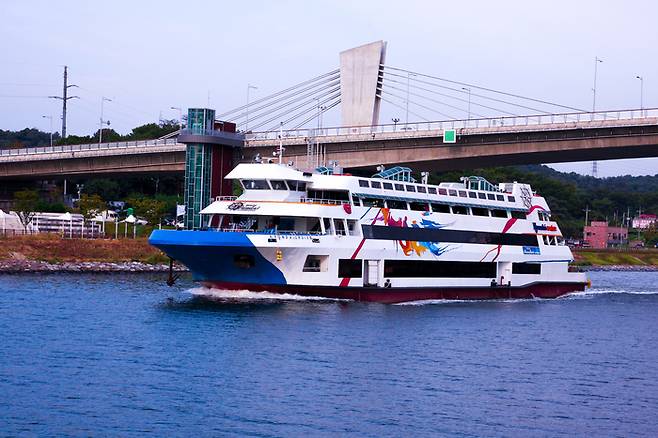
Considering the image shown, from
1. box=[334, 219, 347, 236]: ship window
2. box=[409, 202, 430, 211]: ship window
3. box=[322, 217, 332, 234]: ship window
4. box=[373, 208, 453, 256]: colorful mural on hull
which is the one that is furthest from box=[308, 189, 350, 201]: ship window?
box=[409, 202, 430, 211]: ship window

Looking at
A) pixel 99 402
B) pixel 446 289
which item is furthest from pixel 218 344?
pixel 446 289

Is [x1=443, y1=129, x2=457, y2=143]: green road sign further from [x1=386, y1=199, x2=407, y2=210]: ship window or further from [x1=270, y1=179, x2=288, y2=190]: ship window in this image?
[x1=270, y1=179, x2=288, y2=190]: ship window

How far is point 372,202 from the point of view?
59.5m

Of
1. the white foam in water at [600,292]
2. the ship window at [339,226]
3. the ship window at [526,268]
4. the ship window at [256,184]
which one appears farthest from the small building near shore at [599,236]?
the ship window at [256,184]

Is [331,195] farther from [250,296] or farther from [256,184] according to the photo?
[250,296]

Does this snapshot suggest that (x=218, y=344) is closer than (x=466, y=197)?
Yes

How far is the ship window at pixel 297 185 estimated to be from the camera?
57.6 m

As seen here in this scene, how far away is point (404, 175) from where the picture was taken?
210 feet

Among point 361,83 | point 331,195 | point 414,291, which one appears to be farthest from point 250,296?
point 361,83

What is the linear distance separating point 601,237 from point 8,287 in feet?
432

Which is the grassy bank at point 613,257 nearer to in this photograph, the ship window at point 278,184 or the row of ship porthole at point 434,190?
the row of ship porthole at point 434,190

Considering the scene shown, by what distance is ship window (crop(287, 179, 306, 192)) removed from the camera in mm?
57634

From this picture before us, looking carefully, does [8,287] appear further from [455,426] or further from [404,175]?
[455,426]

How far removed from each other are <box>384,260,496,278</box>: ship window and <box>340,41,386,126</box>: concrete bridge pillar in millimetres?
18824
